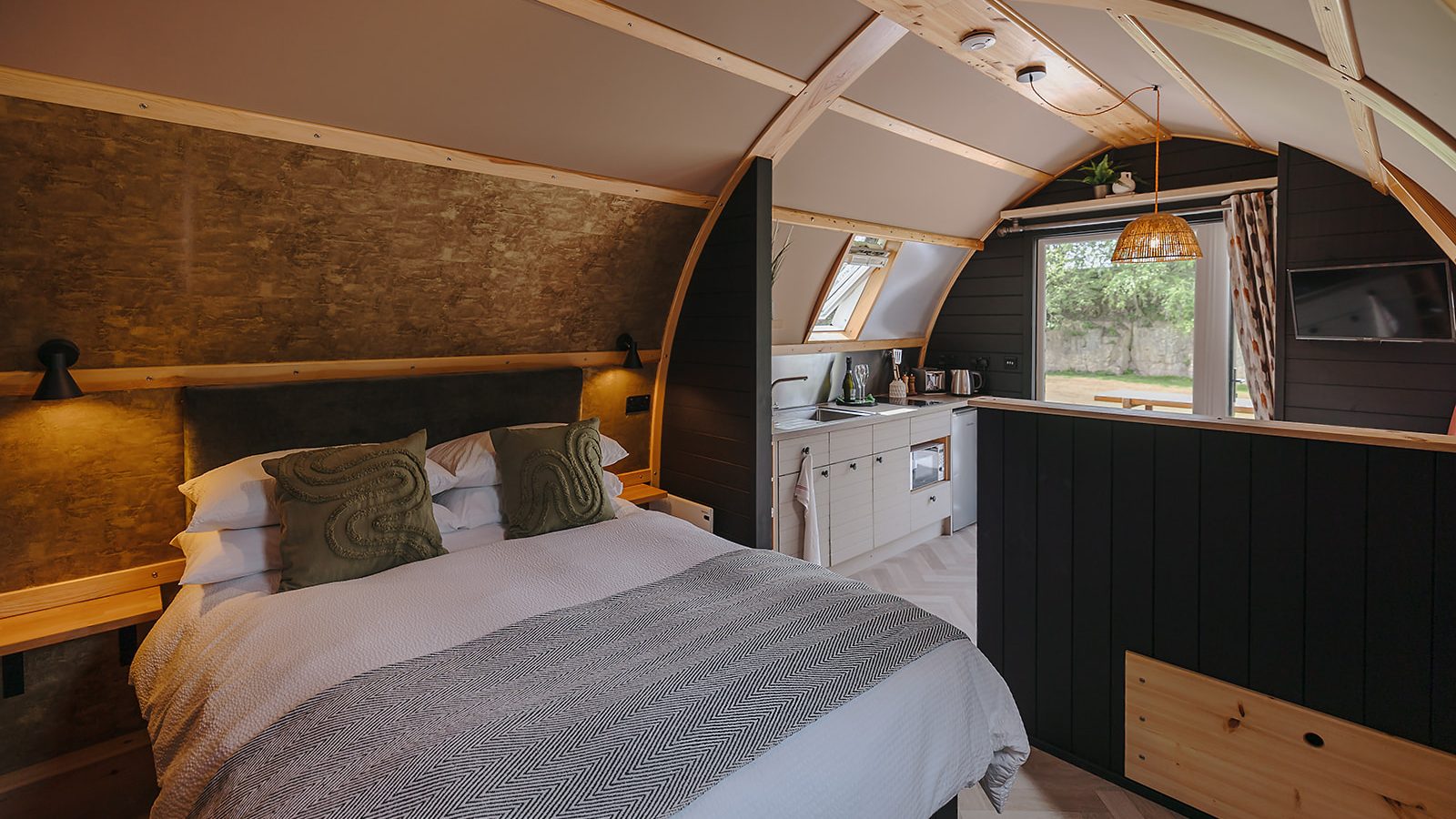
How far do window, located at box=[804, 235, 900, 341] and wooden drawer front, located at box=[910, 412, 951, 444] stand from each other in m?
0.82

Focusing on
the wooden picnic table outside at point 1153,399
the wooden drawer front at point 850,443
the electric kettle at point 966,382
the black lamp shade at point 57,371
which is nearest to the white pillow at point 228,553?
the black lamp shade at point 57,371

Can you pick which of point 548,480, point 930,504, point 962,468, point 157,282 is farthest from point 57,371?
point 962,468

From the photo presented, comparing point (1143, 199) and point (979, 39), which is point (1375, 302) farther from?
point (979, 39)

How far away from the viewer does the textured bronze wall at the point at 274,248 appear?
2.08m

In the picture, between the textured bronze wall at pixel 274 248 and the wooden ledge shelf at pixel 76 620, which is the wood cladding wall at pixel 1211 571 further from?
the wooden ledge shelf at pixel 76 620

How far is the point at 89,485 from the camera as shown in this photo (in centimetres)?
244

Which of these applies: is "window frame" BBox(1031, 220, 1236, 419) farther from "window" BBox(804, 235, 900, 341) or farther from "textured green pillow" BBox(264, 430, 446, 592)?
"textured green pillow" BBox(264, 430, 446, 592)

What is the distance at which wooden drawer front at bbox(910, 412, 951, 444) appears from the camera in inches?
186

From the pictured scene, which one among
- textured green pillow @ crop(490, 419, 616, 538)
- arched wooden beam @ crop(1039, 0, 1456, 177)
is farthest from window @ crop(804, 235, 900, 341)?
arched wooden beam @ crop(1039, 0, 1456, 177)

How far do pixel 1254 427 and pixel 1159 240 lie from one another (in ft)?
4.69

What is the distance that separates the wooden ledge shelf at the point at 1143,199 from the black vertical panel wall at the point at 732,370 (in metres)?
2.49

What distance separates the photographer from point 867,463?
436 cm

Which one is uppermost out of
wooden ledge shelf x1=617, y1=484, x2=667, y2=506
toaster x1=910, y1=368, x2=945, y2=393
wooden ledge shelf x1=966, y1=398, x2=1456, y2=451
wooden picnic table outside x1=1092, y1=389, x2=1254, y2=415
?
toaster x1=910, y1=368, x2=945, y2=393

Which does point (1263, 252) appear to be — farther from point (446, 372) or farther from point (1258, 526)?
point (446, 372)
